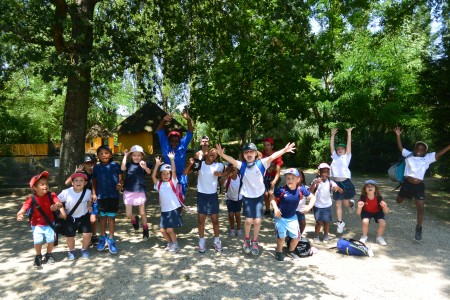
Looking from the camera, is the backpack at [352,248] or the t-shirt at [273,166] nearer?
the backpack at [352,248]

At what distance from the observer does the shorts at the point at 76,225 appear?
204 inches

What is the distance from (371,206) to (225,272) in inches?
113

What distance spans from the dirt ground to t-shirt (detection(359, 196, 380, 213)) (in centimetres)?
63

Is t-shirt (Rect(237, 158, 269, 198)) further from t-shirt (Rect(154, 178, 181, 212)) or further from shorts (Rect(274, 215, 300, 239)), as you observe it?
t-shirt (Rect(154, 178, 181, 212))

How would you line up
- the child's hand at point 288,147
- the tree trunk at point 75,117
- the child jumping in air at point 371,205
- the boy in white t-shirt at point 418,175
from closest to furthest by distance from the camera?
the child's hand at point 288,147, the child jumping in air at point 371,205, the boy in white t-shirt at point 418,175, the tree trunk at point 75,117

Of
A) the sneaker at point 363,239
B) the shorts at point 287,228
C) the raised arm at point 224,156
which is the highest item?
the raised arm at point 224,156

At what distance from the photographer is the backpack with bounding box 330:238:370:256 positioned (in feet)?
18.0

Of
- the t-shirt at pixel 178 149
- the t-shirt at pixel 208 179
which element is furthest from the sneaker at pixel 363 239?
the t-shirt at pixel 178 149

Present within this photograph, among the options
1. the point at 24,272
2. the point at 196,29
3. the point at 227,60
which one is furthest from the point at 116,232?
the point at 196,29

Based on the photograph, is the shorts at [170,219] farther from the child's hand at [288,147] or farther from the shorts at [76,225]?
the child's hand at [288,147]

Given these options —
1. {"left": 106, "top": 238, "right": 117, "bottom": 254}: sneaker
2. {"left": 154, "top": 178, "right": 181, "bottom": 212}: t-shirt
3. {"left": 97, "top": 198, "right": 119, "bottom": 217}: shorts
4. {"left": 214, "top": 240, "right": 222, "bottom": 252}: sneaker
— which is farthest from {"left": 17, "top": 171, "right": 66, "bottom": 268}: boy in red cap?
{"left": 214, "top": 240, "right": 222, "bottom": 252}: sneaker

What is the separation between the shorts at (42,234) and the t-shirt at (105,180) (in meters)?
0.89

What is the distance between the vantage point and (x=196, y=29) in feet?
36.1

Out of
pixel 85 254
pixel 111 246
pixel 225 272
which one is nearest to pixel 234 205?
pixel 225 272
